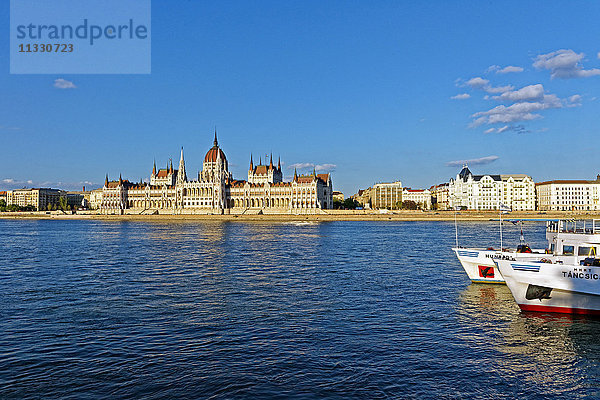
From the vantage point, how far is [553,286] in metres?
20.7

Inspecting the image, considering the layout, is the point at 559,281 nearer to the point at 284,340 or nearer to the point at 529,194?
the point at 284,340

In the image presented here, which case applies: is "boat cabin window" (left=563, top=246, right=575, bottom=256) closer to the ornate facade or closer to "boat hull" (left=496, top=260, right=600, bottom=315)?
"boat hull" (left=496, top=260, right=600, bottom=315)

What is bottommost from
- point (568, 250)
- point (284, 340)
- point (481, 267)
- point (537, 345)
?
point (537, 345)

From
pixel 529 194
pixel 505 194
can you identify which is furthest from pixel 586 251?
pixel 529 194

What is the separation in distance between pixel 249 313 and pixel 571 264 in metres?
14.2

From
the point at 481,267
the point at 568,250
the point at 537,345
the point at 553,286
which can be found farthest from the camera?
the point at 481,267

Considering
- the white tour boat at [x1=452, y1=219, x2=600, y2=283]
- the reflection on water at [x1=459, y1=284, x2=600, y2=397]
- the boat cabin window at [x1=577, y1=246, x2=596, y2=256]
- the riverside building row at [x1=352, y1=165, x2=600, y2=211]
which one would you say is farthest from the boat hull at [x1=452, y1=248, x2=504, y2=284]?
the riverside building row at [x1=352, y1=165, x2=600, y2=211]

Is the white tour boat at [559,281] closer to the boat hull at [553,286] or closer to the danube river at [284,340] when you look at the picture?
the boat hull at [553,286]

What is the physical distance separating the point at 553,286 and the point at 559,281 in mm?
324

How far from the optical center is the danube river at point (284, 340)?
1312 cm

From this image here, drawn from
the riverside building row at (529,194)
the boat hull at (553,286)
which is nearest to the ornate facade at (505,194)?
the riverside building row at (529,194)

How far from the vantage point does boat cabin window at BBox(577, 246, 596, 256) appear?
2227 cm

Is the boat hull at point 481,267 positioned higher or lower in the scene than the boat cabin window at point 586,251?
lower

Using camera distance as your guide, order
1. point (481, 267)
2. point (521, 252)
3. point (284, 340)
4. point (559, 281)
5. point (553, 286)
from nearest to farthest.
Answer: point (284, 340)
point (559, 281)
point (553, 286)
point (521, 252)
point (481, 267)
